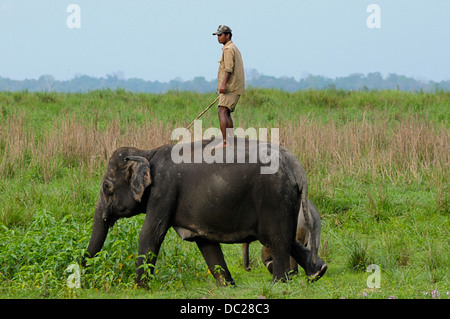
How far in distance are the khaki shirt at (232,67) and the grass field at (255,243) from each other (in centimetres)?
158

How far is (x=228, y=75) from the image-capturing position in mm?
6414

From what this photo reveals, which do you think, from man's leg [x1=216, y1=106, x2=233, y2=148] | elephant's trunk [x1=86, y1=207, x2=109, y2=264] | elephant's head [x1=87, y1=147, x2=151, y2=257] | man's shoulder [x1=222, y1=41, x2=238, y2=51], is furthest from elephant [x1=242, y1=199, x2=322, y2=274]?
man's shoulder [x1=222, y1=41, x2=238, y2=51]

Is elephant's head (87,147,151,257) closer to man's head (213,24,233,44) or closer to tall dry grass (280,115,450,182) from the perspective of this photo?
man's head (213,24,233,44)

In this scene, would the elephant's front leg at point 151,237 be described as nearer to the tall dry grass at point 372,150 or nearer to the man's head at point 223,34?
the man's head at point 223,34

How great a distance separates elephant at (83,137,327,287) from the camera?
5.88 meters

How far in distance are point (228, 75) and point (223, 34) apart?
0.37m

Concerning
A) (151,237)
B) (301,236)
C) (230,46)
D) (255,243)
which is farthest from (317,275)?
(255,243)

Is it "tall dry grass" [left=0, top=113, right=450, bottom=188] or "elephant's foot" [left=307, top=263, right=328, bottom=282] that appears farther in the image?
"tall dry grass" [left=0, top=113, right=450, bottom=188]

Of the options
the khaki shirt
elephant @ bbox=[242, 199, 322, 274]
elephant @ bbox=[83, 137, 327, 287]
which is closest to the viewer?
elephant @ bbox=[83, 137, 327, 287]

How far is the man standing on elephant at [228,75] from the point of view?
6.36 m

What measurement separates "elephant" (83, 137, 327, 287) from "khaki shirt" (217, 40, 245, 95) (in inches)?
20.2

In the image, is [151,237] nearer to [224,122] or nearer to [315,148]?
[224,122]
